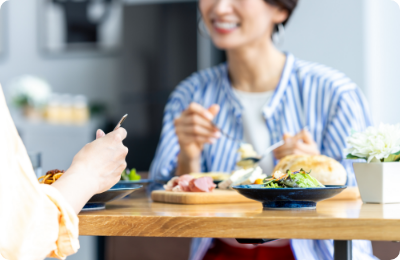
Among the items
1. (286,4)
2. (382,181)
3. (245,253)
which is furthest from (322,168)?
(286,4)

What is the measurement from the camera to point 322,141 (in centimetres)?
167

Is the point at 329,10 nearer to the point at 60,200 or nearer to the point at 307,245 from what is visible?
the point at 307,245

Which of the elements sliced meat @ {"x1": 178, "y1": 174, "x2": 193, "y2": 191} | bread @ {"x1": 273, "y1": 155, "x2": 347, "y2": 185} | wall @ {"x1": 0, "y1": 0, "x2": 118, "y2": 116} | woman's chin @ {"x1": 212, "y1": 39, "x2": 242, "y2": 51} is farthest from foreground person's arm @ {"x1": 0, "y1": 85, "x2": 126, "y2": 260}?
wall @ {"x1": 0, "y1": 0, "x2": 118, "y2": 116}

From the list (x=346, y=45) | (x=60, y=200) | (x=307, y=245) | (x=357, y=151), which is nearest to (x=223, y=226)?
(x=60, y=200)

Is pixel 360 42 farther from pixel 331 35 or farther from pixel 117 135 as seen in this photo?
pixel 117 135

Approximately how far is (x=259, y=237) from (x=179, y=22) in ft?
12.0

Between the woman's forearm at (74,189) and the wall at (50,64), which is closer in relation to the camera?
the woman's forearm at (74,189)

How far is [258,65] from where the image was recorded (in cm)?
182

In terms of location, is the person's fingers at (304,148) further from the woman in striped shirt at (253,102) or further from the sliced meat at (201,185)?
the sliced meat at (201,185)

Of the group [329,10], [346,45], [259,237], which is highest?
[329,10]

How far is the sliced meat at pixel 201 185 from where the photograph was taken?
3.52 ft

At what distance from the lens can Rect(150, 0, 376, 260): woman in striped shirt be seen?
1.59 metres

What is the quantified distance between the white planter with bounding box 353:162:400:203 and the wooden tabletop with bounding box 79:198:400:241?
0.23 ft

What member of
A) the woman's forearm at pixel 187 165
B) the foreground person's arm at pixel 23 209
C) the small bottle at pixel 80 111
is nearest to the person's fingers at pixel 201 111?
the woman's forearm at pixel 187 165
